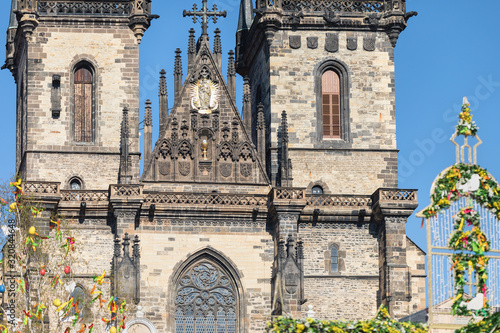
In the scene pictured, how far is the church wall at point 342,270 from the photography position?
4872 cm

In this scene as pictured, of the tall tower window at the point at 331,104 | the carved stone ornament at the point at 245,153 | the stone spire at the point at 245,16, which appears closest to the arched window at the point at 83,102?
the carved stone ornament at the point at 245,153

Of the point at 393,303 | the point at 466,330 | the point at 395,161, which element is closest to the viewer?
the point at 466,330

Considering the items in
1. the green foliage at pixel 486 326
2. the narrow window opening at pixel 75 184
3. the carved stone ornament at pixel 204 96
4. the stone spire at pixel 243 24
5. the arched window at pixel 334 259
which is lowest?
the green foliage at pixel 486 326

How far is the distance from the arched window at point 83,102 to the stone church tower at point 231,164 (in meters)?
0.05

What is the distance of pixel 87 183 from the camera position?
50.1 metres

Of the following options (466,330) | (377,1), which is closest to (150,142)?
(377,1)

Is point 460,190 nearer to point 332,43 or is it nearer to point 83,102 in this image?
point 332,43

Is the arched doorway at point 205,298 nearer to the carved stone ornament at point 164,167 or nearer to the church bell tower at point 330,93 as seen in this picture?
the carved stone ornament at point 164,167

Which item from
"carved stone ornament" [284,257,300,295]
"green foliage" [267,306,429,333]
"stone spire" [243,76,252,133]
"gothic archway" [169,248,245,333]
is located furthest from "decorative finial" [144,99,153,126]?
"green foliage" [267,306,429,333]

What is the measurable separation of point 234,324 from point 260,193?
4.85 metres

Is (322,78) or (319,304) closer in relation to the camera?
(319,304)

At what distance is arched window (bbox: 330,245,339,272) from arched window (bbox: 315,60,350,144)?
4289 millimetres

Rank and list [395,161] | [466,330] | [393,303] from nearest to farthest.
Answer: [466,330] < [393,303] < [395,161]

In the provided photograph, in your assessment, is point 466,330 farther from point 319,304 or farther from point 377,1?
point 377,1
